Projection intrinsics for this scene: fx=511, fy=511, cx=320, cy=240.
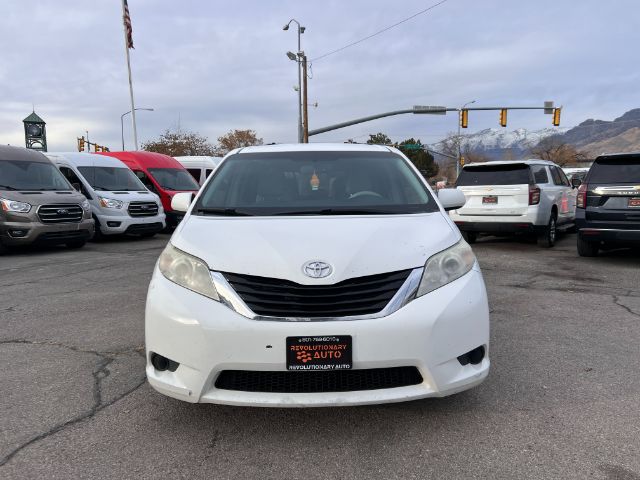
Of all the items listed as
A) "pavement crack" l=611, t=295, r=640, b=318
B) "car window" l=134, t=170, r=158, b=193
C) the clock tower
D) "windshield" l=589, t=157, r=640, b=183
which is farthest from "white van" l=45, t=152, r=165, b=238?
the clock tower

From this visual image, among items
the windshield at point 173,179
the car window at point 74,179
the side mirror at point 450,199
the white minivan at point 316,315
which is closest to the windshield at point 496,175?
the side mirror at point 450,199

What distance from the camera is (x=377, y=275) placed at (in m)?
2.68

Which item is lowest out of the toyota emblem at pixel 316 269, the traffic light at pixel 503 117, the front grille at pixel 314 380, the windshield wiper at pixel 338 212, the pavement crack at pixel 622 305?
the pavement crack at pixel 622 305

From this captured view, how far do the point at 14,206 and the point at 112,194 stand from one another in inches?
113

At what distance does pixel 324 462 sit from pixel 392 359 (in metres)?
0.63

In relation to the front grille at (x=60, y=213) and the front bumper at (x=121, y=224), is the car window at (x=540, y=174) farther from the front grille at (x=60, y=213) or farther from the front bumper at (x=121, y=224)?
the front grille at (x=60, y=213)

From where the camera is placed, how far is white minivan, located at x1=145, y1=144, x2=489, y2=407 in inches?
99.8

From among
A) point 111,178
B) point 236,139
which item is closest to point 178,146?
point 236,139

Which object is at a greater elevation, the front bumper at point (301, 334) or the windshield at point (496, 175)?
the windshield at point (496, 175)

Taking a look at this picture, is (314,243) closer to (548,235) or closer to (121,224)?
(548,235)

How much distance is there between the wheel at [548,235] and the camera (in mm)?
10320

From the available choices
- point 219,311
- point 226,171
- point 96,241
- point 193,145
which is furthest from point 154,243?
point 193,145

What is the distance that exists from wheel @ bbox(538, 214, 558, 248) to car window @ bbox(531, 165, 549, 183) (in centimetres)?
81

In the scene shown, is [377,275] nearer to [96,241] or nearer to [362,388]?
[362,388]
